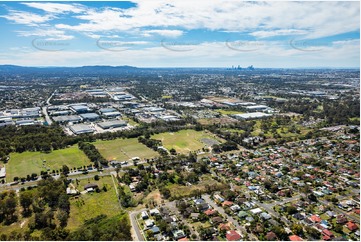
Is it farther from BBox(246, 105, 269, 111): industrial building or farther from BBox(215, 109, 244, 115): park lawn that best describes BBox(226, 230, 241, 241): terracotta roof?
BBox(246, 105, 269, 111): industrial building

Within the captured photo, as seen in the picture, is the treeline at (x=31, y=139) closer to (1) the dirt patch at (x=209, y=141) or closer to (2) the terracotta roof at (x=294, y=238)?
(1) the dirt patch at (x=209, y=141)

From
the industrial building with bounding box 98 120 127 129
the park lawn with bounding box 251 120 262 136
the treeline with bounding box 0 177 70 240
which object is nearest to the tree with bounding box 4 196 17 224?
the treeline with bounding box 0 177 70 240

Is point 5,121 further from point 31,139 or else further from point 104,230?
point 104,230

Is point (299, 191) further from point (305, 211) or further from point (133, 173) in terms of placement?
point (133, 173)

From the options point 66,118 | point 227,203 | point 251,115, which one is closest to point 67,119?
point 66,118

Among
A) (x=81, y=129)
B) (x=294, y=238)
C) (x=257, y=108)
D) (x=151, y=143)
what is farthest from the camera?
(x=257, y=108)

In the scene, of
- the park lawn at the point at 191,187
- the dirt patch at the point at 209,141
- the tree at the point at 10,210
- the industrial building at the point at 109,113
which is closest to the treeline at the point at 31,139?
the industrial building at the point at 109,113
